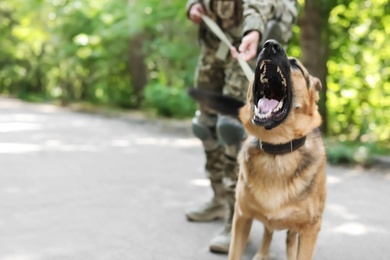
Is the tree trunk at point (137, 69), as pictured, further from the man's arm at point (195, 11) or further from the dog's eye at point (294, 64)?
the dog's eye at point (294, 64)

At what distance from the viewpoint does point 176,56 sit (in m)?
12.5

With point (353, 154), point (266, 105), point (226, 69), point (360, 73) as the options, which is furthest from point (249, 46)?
point (360, 73)

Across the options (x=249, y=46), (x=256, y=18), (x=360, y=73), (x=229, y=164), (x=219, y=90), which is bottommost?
(x=229, y=164)

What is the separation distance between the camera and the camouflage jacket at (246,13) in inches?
128

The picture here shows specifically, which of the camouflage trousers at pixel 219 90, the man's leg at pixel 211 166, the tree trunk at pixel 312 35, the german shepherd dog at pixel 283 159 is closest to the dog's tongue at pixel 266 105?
the german shepherd dog at pixel 283 159

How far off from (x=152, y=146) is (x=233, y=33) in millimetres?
5449

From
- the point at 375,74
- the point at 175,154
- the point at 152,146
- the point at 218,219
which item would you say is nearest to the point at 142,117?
the point at 152,146

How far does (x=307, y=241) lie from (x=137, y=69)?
14386 mm

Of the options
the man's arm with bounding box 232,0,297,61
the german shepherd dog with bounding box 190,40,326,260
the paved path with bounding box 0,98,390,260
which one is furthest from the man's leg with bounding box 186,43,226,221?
the german shepherd dog with bounding box 190,40,326,260

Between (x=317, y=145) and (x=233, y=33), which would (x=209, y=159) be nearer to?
(x=233, y=33)

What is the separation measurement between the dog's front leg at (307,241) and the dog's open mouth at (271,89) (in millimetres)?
613

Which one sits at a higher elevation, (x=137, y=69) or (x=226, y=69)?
(x=226, y=69)

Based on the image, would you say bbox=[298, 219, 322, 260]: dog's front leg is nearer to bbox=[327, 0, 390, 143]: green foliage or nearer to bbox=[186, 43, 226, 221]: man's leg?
bbox=[186, 43, 226, 221]: man's leg

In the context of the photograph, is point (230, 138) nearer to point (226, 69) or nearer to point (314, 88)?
point (226, 69)
